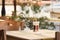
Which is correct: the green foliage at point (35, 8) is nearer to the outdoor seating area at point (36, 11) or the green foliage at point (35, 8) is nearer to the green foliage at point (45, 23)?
the outdoor seating area at point (36, 11)

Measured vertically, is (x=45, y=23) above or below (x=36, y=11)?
below

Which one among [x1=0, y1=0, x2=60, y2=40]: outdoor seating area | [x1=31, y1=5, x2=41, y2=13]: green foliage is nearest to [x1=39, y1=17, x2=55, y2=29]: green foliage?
[x1=0, y1=0, x2=60, y2=40]: outdoor seating area

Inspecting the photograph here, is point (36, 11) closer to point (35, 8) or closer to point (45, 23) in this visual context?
point (35, 8)

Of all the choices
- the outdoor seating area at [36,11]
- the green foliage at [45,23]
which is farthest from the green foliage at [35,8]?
the green foliage at [45,23]

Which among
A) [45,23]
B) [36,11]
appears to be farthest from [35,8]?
[45,23]

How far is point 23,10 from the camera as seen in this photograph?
150 inches

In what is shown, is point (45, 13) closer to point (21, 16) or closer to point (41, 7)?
point (41, 7)

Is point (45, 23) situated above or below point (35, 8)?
below

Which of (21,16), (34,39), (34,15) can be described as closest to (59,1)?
(34,15)

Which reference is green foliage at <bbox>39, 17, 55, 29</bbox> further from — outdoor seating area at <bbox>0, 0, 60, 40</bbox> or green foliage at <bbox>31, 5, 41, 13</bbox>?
green foliage at <bbox>31, 5, 41, 13</bbox>

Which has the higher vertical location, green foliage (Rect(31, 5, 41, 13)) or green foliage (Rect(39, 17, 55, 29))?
green foliage (Rect(31, 5, 41, 13))

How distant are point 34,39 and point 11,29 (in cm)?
78

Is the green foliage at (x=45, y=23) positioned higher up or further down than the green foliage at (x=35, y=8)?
further down

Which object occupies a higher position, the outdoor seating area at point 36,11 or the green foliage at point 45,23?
the outdoor seating area at point 36,11
